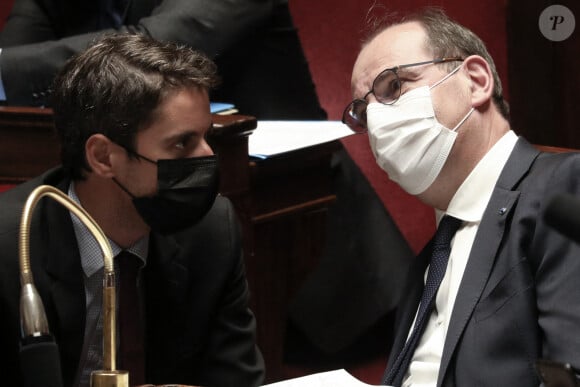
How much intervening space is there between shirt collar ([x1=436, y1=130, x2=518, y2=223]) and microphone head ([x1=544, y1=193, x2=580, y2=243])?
988 mm

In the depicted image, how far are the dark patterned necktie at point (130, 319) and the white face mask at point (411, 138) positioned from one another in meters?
0.57

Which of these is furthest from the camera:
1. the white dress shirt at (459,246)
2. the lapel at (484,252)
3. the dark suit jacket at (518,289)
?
the white dress shirt at (459,246)

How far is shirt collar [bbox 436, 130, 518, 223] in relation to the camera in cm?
202

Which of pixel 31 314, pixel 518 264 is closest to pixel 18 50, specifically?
pixel 518 264

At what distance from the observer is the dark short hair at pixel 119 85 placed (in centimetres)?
228

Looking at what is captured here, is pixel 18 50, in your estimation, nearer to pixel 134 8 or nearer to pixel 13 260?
pixel 134 8

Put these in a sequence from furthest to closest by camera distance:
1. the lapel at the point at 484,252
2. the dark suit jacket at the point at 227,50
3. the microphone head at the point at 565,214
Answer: the dark suit jacket at the point at 227,50
the lapel at the point at 484,252
the microphone head at the point at 565,214

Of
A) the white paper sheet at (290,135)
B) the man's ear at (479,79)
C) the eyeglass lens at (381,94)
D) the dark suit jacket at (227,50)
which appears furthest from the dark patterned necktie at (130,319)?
the dark suit jacket at (227,50)

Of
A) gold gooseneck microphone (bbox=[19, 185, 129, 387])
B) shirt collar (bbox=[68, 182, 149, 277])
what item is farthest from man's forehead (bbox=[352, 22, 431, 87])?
gold gooseneck microphone (bbox=[19, 185, 129, 387])

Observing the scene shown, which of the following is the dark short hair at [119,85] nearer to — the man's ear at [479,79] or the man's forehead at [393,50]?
the man's forehead at [393,50]

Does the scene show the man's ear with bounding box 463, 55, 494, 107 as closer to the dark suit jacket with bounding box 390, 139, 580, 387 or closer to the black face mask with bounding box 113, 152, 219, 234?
the dark suit jacket with bounding box 390, 139, 580, 387

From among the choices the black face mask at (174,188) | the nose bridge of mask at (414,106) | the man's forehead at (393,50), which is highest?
the man's forehead at (393,50)

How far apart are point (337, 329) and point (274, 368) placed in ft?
1.92

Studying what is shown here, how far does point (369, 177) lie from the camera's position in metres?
3.79
